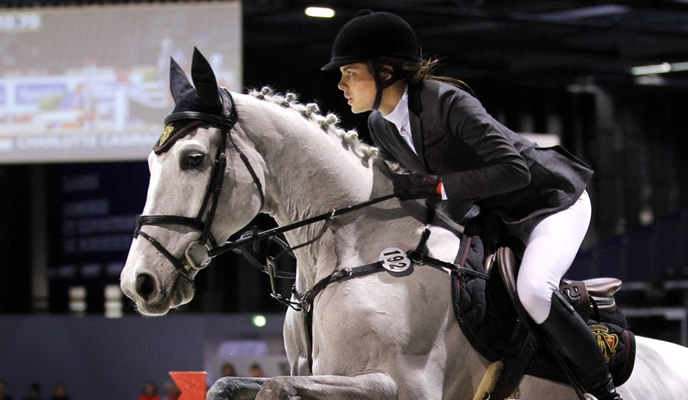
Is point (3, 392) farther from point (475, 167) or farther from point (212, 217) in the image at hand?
point (475, 167)

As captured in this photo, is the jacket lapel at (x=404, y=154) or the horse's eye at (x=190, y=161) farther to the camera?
the jacket lapel at (x=404, y=154)

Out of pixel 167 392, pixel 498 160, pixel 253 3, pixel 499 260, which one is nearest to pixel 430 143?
pixel 498 160

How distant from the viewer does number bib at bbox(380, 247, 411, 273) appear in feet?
9.02

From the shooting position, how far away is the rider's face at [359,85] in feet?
9.30

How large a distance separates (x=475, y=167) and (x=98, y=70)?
6.82 metres

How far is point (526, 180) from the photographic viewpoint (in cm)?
271

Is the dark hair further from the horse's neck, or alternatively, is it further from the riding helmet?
the horse's neck

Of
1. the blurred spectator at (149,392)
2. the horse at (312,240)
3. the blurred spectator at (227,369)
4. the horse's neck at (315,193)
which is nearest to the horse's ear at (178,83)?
the horse at (312,240)

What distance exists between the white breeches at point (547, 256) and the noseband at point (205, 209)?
2.44ft

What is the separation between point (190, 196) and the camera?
2.68 meters

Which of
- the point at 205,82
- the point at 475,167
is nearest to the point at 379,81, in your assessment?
the point at 475,167

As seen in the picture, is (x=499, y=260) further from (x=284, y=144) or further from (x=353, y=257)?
(x=284, y=144)

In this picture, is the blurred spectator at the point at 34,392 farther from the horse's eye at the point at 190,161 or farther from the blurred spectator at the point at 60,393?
the horse's eye at the point at 190,161

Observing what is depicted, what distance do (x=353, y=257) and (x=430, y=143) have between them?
14.6 inches
